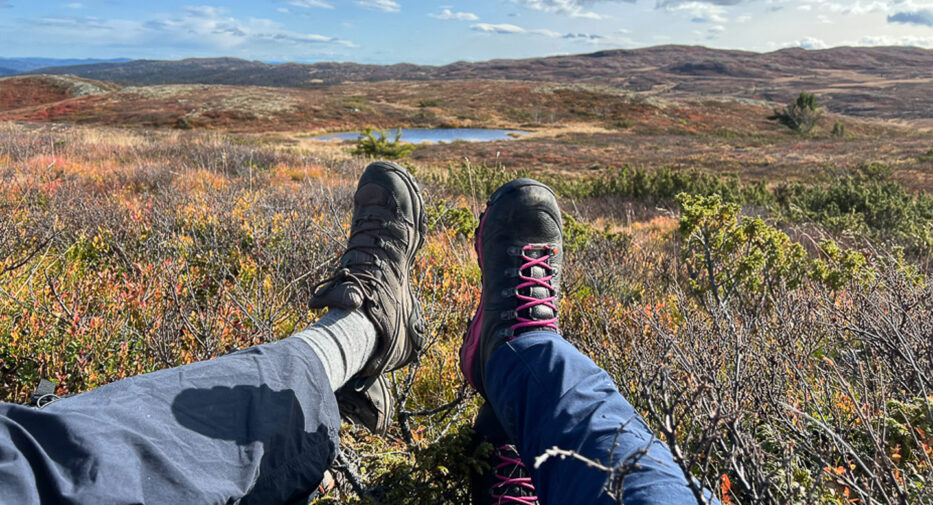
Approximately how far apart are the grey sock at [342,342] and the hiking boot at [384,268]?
0.14ft

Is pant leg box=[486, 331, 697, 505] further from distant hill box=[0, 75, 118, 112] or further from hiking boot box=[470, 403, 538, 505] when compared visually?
distant hill box=[0, 75, 118, 112]

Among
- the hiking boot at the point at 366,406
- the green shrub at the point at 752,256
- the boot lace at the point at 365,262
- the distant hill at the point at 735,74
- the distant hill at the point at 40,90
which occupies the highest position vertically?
the distant hill at the point at 735,74

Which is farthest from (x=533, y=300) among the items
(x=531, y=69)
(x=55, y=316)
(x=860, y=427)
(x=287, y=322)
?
(x=531, y=69)

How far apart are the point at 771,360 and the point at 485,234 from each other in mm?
1118

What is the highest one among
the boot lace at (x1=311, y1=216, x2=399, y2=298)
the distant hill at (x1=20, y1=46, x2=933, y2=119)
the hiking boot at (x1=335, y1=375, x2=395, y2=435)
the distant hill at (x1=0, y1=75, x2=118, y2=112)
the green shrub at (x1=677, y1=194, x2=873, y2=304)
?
the distant hill at (x1=20, y1=46, x2=933, y2=119)

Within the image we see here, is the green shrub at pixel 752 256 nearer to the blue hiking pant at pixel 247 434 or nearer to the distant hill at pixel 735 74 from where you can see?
the blue hiking pant at pixel 247 434

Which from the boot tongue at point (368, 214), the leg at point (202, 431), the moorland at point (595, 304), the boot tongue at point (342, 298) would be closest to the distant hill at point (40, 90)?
the moorland at point (595, 304)

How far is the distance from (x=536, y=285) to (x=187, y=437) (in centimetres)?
122

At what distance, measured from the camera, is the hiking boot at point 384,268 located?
187 centimetres

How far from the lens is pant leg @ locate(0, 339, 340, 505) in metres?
0.87

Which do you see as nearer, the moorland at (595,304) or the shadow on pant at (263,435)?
the shadow on pant at (263,435)

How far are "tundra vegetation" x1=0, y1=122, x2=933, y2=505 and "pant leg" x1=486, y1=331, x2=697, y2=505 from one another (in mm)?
99

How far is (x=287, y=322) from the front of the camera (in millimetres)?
2299

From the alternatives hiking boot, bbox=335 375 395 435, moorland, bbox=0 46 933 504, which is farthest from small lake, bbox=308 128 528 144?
hiking boot, bbox=335 375 395 435
